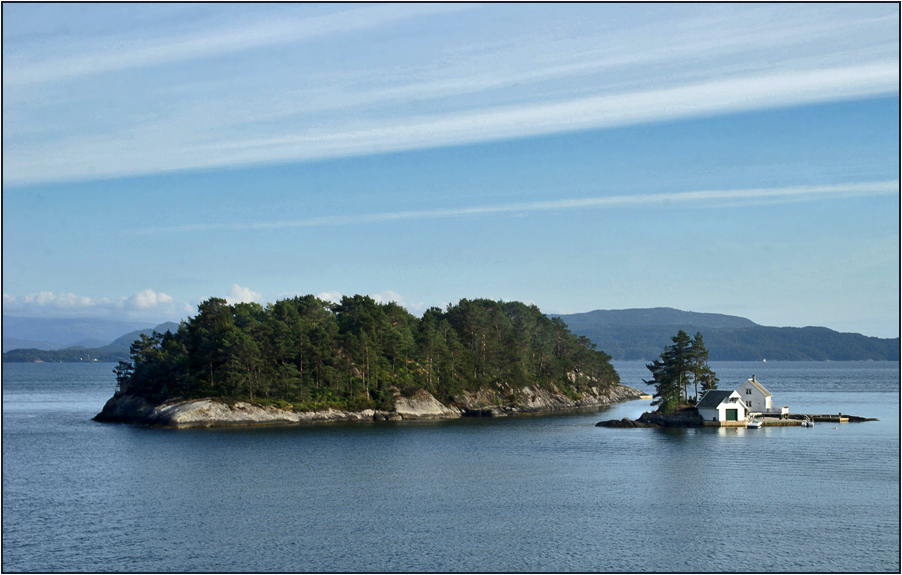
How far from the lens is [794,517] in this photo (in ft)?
154

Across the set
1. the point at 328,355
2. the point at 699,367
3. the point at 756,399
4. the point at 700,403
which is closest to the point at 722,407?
the point at 700,403

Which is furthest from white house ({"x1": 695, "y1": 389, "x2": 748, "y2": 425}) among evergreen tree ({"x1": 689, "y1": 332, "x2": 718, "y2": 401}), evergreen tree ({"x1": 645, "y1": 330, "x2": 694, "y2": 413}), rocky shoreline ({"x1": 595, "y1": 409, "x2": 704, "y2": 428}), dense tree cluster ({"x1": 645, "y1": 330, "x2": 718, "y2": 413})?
evergreen tree ({"x1": 645, "y1": 330, "x2": 694, "y2": 413})

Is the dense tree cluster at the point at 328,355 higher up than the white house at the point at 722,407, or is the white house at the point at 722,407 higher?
the dense tree cluster at the point at 328,355

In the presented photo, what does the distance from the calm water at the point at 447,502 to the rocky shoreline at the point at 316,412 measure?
367 inches

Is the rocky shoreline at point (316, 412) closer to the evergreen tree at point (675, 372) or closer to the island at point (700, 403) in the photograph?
the island at point (700, 403)

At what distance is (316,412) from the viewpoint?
358ft

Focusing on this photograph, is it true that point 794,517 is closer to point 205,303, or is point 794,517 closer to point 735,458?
point 735,458

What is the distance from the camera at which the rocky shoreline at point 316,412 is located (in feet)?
327

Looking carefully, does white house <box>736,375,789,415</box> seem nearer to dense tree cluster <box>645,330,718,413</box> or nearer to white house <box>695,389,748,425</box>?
dense tree cluster <box>645,330,718,413</box>

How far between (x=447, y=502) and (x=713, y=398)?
64723mm

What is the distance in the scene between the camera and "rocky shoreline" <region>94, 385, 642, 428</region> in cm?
9975

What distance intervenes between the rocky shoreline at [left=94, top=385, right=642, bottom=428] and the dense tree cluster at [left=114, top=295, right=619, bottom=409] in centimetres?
187

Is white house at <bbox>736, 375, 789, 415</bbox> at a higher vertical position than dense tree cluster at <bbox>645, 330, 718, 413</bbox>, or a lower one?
lower

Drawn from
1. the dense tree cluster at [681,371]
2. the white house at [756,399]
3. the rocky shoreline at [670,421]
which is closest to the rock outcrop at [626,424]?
the rocky shoreline at [670,421]
